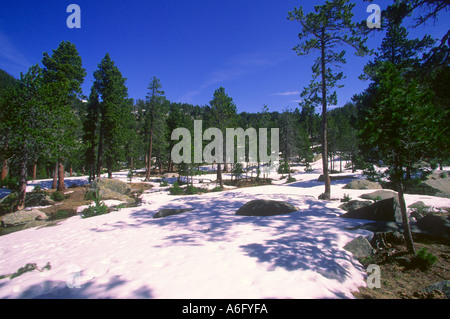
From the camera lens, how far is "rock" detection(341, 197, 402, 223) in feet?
25.8

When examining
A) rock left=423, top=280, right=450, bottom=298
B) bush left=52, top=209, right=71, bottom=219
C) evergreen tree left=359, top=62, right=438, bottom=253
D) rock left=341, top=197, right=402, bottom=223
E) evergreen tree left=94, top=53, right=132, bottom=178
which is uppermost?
evergreen tree left=94, top=53, right=132, bottom=178

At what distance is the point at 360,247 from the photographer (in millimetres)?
5930

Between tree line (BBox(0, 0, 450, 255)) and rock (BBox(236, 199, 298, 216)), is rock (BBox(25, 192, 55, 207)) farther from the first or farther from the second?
rock (BBox(236, 199, 298, 216))

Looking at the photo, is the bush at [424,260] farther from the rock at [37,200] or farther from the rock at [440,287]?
the rock at [37,200]

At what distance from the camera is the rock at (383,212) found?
25.8ft

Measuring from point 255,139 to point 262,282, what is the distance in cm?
3123

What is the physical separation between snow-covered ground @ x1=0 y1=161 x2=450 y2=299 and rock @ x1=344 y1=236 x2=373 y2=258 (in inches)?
10.8

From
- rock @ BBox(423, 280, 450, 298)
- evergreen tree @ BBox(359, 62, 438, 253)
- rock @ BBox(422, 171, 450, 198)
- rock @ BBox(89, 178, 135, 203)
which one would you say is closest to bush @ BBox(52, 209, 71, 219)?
rock @ BBox(89, 178, 135, 203)

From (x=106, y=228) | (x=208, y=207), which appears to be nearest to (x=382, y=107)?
(x=208, y=207)

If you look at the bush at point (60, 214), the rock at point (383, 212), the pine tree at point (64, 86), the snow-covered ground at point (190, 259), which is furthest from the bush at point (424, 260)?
the pine tree at point (64, 86)

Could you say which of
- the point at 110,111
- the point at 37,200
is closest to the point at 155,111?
the point at 110,111

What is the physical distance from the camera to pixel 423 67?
6.78 metres

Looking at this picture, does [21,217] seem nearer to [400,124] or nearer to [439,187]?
[400,124]

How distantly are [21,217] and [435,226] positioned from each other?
2110cm
